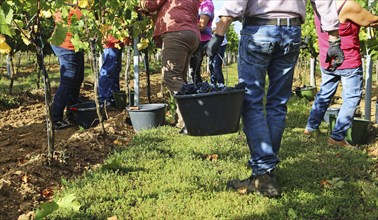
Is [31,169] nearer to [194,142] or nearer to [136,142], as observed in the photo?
[136,142]

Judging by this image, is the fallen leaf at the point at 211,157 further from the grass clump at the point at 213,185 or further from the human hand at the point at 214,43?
the human hand at the point at 214,43

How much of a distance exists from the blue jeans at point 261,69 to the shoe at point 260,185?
0.04 m

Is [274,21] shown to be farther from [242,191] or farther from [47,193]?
[47,193]

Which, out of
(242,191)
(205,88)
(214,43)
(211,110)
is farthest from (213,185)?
(214,43)

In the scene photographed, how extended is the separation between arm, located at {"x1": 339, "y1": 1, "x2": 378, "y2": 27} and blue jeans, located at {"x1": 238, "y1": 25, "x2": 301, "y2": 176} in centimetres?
141

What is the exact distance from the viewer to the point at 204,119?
252cm

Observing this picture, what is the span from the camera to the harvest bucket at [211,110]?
2449 millimetres

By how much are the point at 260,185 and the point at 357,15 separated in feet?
6.98

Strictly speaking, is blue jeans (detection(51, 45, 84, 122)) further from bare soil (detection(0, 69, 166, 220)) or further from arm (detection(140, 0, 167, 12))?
arm (detection(140, 0, 167, 12))

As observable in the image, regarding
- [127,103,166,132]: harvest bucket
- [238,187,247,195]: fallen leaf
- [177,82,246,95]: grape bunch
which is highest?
[177,82,246,95]: grape bunch

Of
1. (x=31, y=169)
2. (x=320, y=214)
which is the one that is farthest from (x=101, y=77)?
(x=320, y=214)

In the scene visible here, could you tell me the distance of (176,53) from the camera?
4082 mm

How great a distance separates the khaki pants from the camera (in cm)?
404

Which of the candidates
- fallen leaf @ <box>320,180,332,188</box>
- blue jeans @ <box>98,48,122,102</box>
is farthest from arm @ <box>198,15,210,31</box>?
fallen leaf @ <box>320,180,332,188</box>
